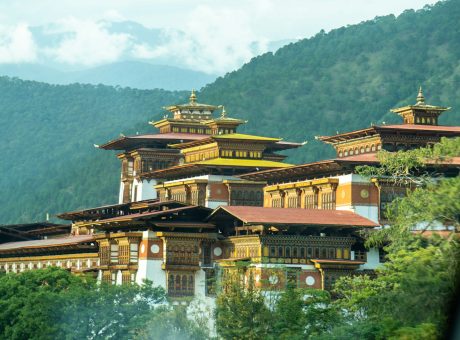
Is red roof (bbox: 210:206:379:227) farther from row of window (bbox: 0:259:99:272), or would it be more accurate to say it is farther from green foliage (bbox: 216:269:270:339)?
row of window (bbox: 0:259:99:272)

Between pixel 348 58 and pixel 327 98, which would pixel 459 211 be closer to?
pixel 327 98

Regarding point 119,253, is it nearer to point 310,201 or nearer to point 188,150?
point 310,201

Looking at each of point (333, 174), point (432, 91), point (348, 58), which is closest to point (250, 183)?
point (333, 174)

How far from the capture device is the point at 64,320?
63.7 m

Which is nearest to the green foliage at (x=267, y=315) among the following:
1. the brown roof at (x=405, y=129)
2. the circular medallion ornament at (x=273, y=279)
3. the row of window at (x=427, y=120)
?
→ the circular medallion ornament at (x=273, y=279)

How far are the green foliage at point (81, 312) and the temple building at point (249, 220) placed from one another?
15.8 ft

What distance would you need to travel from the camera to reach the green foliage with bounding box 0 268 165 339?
62.8 m

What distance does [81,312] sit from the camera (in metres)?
63.4

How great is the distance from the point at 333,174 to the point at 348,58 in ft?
325

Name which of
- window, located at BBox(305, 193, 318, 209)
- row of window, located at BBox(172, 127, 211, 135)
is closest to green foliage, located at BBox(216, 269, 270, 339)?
window, located at BBox(305, 193, 318, 209)

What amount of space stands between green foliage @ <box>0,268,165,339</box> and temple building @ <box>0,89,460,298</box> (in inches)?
190

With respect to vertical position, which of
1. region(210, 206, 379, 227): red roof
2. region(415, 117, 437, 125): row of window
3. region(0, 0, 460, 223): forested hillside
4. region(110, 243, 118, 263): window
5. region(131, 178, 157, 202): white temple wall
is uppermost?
region(0, 0, 460, 223): forested hillside

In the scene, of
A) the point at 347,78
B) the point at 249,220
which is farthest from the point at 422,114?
the point at 347,78

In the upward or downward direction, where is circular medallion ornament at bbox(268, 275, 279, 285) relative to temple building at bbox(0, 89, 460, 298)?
downward
